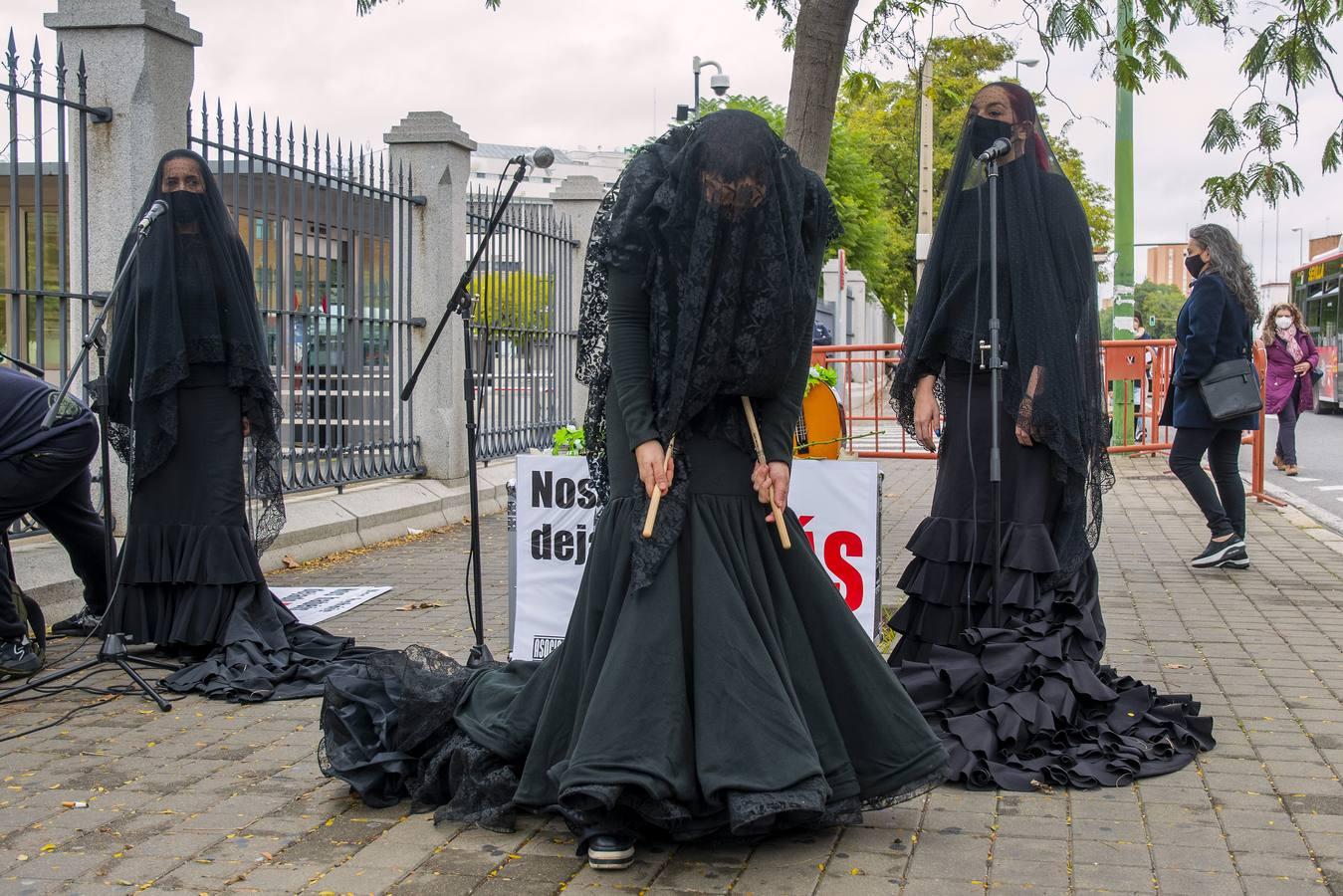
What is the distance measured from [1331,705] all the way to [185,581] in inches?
195

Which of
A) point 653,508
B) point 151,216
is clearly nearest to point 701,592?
point 653,508

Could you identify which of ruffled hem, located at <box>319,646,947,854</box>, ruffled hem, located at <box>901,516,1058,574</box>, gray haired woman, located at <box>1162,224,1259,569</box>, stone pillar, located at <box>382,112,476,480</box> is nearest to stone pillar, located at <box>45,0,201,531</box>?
stone pillar, located at <box>382,112,476,480</box>

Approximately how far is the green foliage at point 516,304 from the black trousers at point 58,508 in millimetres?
6019

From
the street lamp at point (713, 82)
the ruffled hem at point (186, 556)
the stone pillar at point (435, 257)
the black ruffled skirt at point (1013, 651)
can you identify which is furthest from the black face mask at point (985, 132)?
the street lamp at point (713, 82)

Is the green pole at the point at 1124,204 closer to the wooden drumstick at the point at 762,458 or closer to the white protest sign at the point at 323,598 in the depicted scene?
the white protest sign at the point at 323,598

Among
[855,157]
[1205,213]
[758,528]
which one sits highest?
[855,157]

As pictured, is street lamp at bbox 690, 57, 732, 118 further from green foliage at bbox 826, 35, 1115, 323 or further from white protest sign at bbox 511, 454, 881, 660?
white protest sign at bbox 511, 454, 881, 660

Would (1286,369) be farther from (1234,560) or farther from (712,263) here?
(712,263)

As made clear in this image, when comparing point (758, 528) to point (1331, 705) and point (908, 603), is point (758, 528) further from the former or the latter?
point (1331, 705)

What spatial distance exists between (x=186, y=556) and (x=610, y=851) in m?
3.48

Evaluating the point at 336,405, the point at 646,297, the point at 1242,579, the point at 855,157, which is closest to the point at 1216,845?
the point at 646,297

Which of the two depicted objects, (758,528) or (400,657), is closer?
(758,528)

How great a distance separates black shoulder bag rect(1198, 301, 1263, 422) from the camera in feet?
29.1

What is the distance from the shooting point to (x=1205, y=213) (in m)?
8.37
